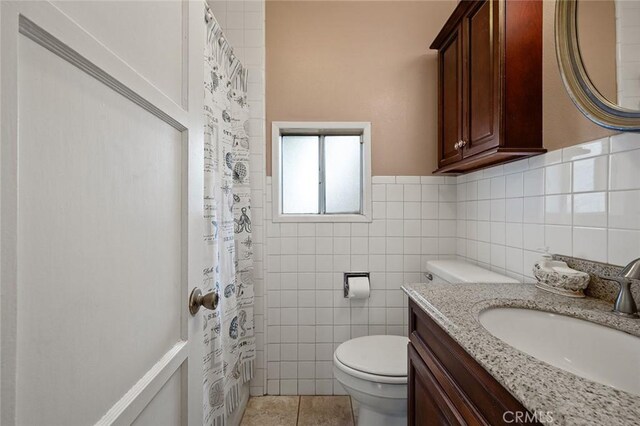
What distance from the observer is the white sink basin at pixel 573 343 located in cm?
63

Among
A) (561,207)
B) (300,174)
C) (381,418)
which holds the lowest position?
(381,418)

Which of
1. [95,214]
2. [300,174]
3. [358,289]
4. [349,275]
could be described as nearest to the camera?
[95,214]

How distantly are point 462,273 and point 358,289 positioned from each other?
590 millimetres

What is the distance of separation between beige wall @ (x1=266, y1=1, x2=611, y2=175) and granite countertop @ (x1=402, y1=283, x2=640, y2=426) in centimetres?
123

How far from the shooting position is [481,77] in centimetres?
129

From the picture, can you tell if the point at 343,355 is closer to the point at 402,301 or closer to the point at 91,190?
the point at 402,301

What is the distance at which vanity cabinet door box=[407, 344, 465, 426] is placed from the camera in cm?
73

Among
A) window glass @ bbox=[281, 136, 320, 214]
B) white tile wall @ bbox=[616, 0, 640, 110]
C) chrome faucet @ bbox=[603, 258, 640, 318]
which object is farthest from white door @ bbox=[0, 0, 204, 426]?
window glass @ bbox=[281, 136, 320, 214]

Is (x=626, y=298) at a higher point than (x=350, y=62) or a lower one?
lower

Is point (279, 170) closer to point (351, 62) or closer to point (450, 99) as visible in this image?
point (351, 62)

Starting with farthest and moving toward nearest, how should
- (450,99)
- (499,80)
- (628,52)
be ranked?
(450,99) < (499,80) < (628,52)

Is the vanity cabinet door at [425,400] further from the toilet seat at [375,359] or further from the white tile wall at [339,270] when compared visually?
the white tile wall at [339,270]

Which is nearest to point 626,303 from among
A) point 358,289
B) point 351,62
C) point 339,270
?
point 358,289

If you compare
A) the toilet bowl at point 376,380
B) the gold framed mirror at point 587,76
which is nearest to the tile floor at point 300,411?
the toilet bowl at point 376,380
